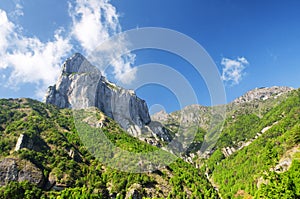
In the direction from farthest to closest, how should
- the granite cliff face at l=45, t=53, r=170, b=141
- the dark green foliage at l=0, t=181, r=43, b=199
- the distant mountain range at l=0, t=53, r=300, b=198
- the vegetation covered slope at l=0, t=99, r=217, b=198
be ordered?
1. the granite cliff face at l=45, t=53, r=170, b=141
2. the vegetation covered slope at l=0, t=99, r=217, b=198
3. the distant mountain range at l=0, t=53, r=300, b=198
4. the dark green foliage at l=0, t=181, r=43, b=199

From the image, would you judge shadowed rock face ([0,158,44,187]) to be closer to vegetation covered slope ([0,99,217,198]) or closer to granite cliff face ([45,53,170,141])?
vegetation covered slope ([0,99,217,198])

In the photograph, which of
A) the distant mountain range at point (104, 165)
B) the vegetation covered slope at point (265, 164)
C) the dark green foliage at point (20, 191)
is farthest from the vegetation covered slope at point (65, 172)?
the vegetation covered slope at point (265, 164)

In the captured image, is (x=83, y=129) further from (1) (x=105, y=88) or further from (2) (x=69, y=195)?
(1) (x=105, y=88)

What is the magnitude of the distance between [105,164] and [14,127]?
42.3 meters

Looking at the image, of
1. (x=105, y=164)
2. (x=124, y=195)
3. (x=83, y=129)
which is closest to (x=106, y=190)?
(x=124, y=195)

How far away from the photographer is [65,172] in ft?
263

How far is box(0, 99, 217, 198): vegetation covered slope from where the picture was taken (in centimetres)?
6825

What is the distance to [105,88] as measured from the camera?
19938 centimetres

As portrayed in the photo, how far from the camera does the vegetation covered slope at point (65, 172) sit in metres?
68.2

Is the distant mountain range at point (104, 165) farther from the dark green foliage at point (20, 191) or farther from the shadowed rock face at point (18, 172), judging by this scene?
the shadowed rock face at point (18, 172)

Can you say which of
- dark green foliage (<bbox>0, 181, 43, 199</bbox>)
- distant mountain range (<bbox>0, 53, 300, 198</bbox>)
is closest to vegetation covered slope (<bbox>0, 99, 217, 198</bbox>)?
dark green foliage (<bbox>0, 181, 43, 199</bbox>)

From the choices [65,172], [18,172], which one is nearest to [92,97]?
[65,172]

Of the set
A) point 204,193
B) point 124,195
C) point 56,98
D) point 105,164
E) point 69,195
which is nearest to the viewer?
point 69,195

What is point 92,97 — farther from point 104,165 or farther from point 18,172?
point 18,172
